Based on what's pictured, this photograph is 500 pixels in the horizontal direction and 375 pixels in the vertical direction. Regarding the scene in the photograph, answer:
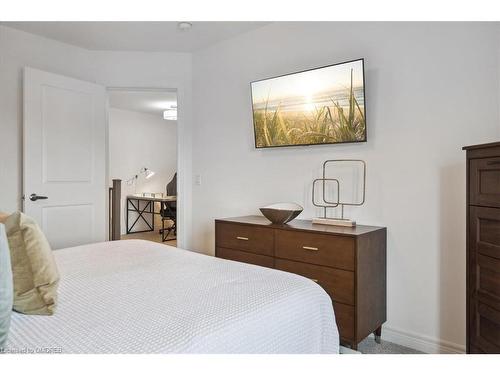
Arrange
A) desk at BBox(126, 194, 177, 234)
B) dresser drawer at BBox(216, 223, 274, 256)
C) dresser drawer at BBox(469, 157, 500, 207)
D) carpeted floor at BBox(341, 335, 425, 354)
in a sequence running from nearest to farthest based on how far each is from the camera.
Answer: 1. dresser drawer at BBox(469, 157, 500, 207)
2. carpeted floor at BBox(341, 335, 425, 354)
3. dresser drawer at BBox(216, 223, 274, 256)
4. desk at BBox(126, 194, 177, 234)

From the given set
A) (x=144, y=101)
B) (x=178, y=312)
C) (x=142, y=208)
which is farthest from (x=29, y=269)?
(x=142, y=208)

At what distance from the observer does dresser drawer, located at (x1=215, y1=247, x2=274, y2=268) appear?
2.50 meters

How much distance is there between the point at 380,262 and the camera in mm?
2342

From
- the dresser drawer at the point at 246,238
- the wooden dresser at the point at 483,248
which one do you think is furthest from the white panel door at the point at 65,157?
the wooden dresser at the point at 483,248

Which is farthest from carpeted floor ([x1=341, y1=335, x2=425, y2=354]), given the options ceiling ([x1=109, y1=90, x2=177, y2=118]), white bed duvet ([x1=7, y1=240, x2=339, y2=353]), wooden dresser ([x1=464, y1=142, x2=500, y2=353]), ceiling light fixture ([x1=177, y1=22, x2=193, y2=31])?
ceiling ([x1=109, y1=90, x2=177, y2=118])

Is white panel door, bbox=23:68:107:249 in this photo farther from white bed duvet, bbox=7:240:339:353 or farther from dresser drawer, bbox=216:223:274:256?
white bed duvet, bbox=7:240:339:353

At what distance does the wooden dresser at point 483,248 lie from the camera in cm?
156

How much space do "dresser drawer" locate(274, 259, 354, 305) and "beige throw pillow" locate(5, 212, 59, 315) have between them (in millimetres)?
1544

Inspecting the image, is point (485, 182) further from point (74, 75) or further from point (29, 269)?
point (74, 75)

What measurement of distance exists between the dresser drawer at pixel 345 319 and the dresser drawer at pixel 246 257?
0.54 meters

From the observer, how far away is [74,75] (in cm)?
356
